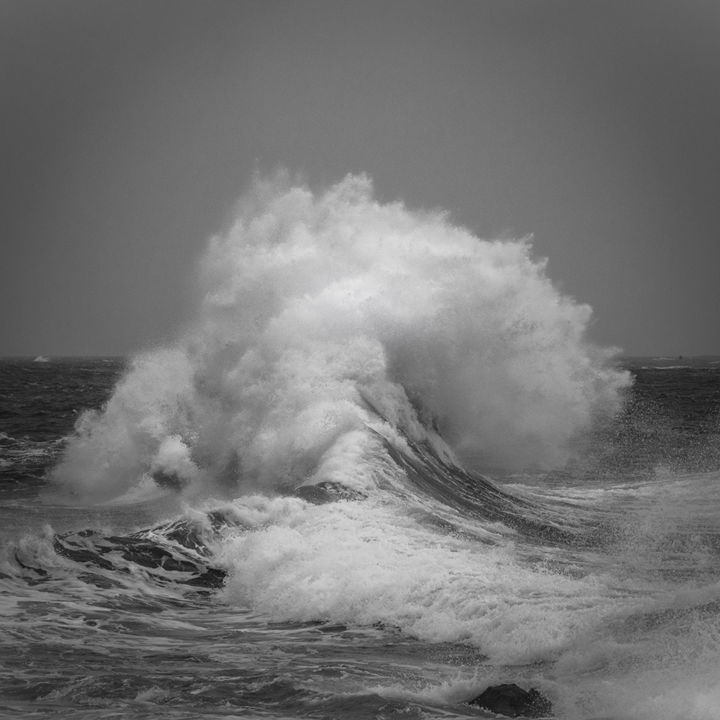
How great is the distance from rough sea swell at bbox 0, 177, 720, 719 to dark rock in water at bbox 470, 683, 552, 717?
11 centimetres

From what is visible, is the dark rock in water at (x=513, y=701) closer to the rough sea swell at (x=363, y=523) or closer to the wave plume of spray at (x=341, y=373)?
the rough sea swell at (x=363, y=523)

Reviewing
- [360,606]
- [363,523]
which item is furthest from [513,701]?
[363,523]

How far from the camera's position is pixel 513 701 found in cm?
634

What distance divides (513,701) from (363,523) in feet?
16.1

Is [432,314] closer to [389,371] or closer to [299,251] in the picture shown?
[389,371]

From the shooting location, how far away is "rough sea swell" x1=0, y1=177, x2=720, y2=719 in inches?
271

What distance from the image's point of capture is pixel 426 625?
8.20 meters

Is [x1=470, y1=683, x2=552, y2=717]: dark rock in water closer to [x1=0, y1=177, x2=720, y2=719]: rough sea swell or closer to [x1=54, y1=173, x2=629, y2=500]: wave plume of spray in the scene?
[x1=0, y1=177, x2=720, y2=719]: rough sea swell

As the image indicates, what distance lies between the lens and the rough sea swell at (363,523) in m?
6.88

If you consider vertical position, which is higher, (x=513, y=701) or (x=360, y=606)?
(x=360, y=606)

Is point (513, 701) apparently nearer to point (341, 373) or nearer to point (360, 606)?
point (360, 606)

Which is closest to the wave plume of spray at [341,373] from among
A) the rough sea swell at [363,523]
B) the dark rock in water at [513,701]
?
the rough sea swell at [363,523]

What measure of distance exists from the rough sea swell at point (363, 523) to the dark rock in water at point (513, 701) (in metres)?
0.11

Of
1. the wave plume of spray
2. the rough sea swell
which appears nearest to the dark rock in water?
the rough sea swell
